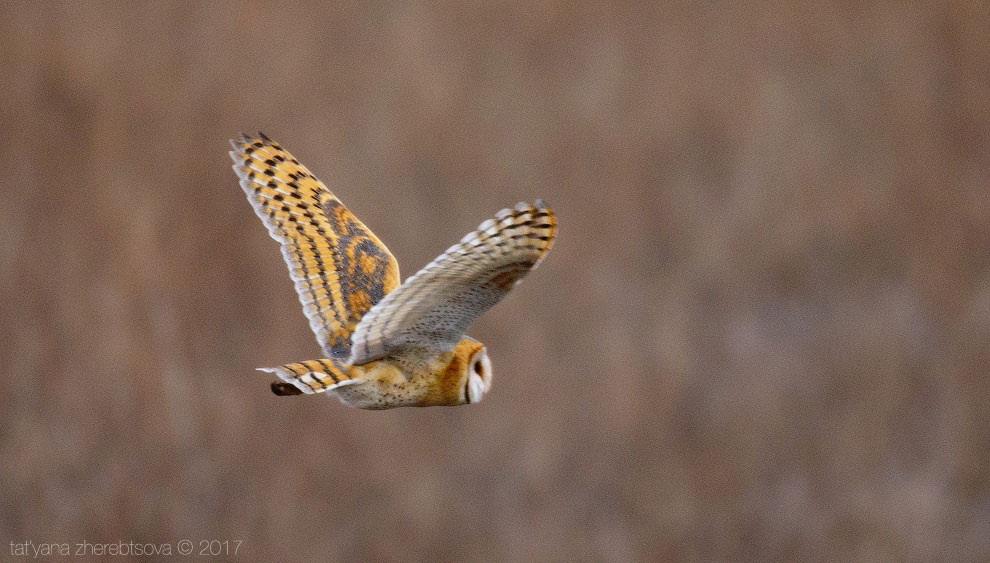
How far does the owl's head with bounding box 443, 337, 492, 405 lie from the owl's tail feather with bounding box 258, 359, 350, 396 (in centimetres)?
11

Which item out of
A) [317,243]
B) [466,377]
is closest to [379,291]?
[317,243]

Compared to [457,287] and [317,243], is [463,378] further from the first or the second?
[317,243]

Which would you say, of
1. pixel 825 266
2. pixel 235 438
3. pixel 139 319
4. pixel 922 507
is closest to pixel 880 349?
pixel 825 266

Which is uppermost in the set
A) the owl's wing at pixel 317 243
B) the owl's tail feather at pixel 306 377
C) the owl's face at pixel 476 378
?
the owl's wing at pixel 317 243

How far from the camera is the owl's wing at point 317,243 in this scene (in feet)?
4.38

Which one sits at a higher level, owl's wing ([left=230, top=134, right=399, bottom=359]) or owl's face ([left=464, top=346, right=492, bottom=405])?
owl's wing ([left=230, top=134, right=399, bottom=359])

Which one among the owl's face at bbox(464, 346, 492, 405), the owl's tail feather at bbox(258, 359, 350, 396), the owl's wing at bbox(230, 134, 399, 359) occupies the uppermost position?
the owl's wing at bbox(230, 134, 399, 359)

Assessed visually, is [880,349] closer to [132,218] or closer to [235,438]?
[235,438]

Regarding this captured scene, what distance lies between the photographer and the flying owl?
1095mm

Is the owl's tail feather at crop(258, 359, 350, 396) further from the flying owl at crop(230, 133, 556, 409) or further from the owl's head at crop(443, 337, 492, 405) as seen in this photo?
the owl's head at crop(443, 337, 492, 405)

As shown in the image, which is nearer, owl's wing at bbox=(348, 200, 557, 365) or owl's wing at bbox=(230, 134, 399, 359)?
owl's wing at bbox=(348, 200, 557, 365)

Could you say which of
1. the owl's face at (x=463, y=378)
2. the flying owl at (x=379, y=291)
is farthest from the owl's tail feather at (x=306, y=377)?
the owl's face at (x=463, y=378)

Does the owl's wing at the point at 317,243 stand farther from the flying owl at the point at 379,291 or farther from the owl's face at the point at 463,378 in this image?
the owl's face at the point at 463,378

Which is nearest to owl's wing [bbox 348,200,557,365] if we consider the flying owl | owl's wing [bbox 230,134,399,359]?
the flying owl
